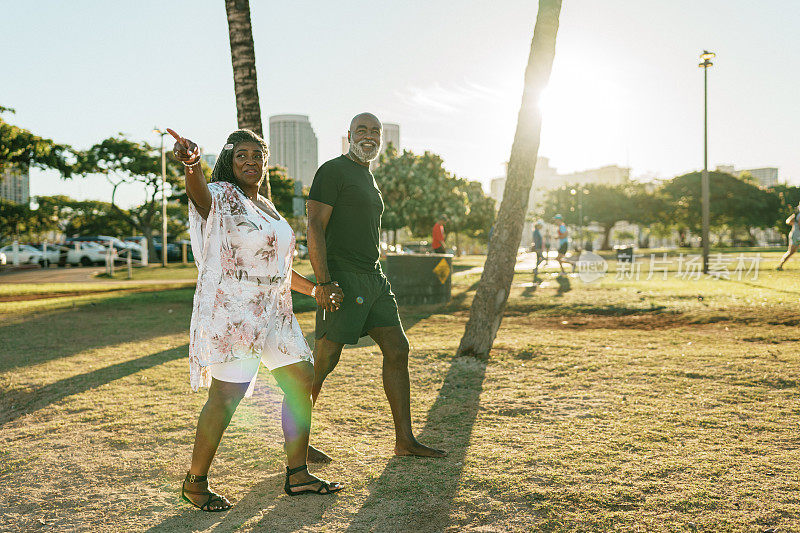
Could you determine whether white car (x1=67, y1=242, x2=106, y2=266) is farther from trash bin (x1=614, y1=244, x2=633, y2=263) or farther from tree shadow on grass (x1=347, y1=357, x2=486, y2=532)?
tree shadow on grass (x1=347, y1=357, x2=486, y2=532)

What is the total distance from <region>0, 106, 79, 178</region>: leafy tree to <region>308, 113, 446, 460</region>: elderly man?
16228 mm

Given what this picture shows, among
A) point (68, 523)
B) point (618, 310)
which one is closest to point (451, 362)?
point (68, 523)

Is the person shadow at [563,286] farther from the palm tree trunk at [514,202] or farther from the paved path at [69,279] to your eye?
the paved path at [69,279]

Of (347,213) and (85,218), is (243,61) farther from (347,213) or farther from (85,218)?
(85,218)

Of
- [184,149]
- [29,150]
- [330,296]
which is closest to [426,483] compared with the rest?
[330,296]

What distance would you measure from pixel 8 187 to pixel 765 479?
479ft

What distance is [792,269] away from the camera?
18.8 m

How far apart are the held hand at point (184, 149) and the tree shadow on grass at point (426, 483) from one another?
174 cm

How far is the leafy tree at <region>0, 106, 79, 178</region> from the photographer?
1638cm

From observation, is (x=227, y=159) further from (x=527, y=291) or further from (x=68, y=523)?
(x=527, y=291)

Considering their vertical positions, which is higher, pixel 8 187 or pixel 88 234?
pixel 8 187

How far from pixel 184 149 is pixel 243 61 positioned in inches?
216

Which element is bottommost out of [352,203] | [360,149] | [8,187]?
[352,203]

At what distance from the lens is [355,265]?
3611mm
